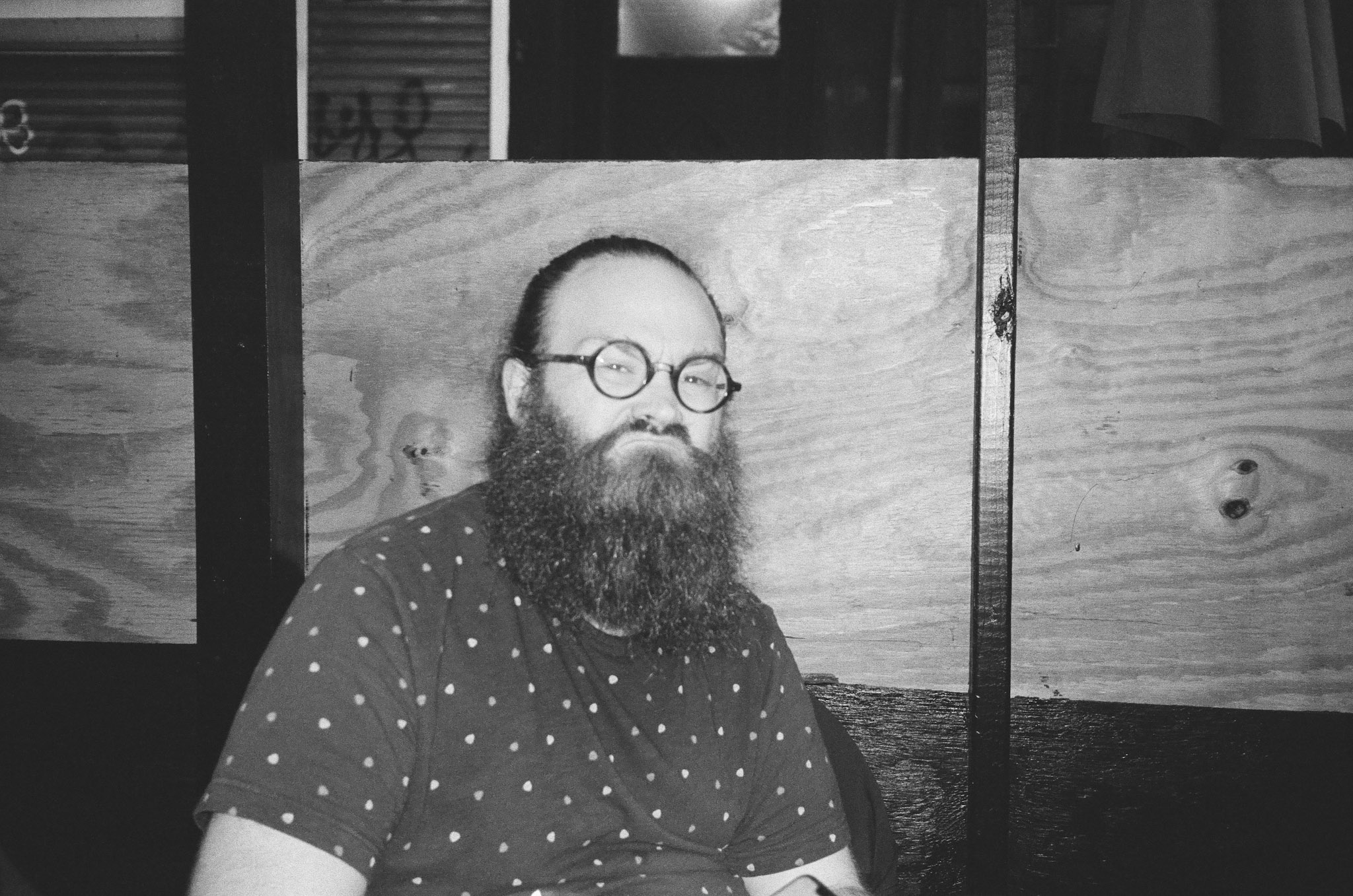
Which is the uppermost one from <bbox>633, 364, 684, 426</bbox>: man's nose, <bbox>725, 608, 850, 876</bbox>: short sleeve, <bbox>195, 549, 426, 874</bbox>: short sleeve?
<bbox>633, 364, 684, 426</bbox>: man's nose

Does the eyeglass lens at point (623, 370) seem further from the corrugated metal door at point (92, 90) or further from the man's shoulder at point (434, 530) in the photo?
the corrugated metal door at point (92, 90)

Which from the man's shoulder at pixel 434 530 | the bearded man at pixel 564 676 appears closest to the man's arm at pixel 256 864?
the bearded man at pixel 564 676

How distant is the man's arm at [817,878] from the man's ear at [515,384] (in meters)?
0.94

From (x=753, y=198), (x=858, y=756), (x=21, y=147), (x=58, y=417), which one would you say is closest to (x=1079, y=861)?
(x=858, y=756)

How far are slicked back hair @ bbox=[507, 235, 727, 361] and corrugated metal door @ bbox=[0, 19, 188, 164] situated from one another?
54.0 inches

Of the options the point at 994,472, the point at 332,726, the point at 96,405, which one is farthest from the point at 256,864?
the point at 994,472

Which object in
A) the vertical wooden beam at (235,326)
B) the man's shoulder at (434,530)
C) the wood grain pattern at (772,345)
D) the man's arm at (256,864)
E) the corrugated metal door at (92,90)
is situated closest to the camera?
the man's arm at (256,864)

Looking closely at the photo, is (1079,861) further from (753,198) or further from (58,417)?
(58,417)

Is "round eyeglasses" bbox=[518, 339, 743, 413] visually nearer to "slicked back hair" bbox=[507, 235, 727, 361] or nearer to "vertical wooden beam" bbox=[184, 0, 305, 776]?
"slicked back hair" bbox=[507, 235, 727, 361]

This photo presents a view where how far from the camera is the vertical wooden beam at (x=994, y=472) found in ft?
5.55

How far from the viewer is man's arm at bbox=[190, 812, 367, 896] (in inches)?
44.1

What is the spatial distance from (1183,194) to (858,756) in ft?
4.11

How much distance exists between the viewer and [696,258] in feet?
5.98

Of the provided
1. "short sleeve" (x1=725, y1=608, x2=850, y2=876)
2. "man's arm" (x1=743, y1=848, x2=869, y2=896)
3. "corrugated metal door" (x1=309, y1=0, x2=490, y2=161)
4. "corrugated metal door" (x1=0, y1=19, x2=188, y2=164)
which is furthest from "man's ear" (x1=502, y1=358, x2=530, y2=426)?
"corrugated metal door" (x1=309, y1=0, x2=490, y2=161)
